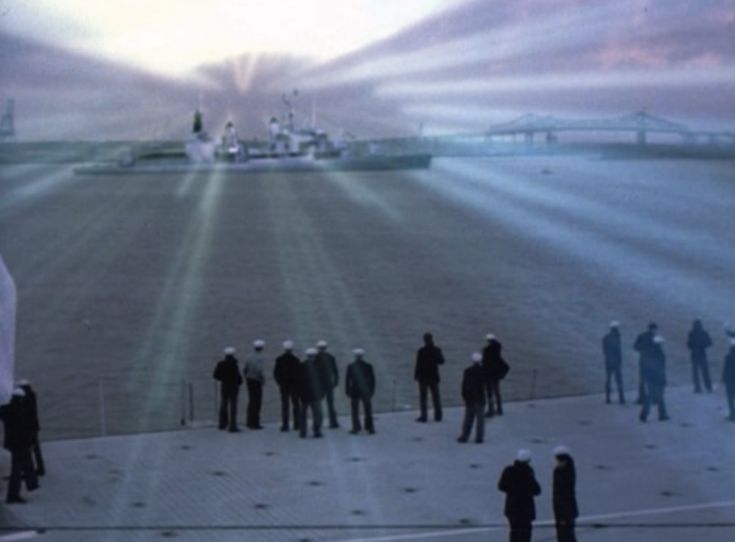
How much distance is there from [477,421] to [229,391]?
1.42m

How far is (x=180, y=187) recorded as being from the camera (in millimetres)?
49281

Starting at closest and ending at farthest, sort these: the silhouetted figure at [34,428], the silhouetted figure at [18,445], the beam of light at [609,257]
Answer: the silhouetted figure at [18,445] → the silhouetted figure at [34,428] → the beam of light at [609,257]

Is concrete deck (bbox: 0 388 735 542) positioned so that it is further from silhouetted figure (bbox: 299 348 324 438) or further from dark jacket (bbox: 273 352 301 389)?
dark jacket (bbox: 273 352 301 389)

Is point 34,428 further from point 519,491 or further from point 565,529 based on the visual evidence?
point 565,529

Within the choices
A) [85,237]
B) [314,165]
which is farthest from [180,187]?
[85,237]

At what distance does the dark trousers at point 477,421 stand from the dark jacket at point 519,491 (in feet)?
5.53

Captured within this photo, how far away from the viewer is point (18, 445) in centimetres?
563

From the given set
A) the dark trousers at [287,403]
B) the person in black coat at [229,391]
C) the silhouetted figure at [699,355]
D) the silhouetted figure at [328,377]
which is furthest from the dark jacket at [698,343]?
the person in black coat at [229,391]

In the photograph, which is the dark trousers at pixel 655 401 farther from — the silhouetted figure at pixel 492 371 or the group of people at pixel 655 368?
the silhouetted figure at pixel 492 371

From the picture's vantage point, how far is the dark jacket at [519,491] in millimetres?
4859

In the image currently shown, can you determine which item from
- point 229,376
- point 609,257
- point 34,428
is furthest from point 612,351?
point 609,257

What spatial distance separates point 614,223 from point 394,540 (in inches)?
877

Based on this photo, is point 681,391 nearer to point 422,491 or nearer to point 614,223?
point 422,491

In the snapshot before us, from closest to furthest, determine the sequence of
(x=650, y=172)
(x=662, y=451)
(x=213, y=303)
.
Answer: (x=662, y=451)
(x=213, y=303)
(x=650, y=172)
